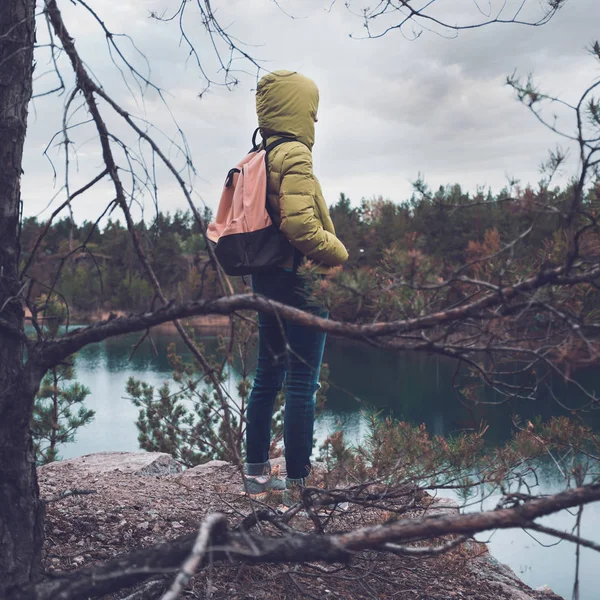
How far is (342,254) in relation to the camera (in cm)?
230

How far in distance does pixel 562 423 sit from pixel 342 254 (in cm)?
95

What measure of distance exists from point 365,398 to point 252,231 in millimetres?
8140

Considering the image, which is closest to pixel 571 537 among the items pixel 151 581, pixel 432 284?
pixel 432 284

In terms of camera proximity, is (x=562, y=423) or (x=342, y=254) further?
(x=342, y=254)

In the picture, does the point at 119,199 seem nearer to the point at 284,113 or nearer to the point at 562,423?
the point at 284,113

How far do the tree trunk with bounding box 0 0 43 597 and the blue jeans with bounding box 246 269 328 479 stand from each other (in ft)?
2.72

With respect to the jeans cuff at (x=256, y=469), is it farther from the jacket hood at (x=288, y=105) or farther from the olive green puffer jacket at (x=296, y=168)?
the jacket hood at (x=288, y=105)

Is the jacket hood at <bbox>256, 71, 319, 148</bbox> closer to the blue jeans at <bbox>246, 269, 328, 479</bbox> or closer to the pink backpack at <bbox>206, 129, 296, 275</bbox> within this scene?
the pink backpack at <bbox>206, 129, 296, 275</bbox>

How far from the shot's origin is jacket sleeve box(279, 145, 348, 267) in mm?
2156

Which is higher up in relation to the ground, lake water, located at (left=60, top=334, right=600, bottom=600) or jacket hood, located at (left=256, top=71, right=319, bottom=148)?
jacket hood, located at (left=256, top=71, right=319, bottom=148)

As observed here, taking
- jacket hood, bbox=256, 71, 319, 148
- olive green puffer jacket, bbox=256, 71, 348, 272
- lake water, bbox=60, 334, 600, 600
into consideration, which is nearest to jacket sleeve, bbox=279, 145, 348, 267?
olive green puffer jacket, bbox=256, 71, 348, 272

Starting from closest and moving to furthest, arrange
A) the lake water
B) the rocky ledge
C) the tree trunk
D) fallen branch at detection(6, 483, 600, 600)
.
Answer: fallen branch at detection(6, 483, 600, 600), the tree trunk, the rocky ledge, the lake water

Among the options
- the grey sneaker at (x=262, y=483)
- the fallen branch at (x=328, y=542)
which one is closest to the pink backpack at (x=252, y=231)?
the grey sneaker at (x=262, y=483)

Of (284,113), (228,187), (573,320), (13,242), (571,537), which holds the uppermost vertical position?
(284,113)
